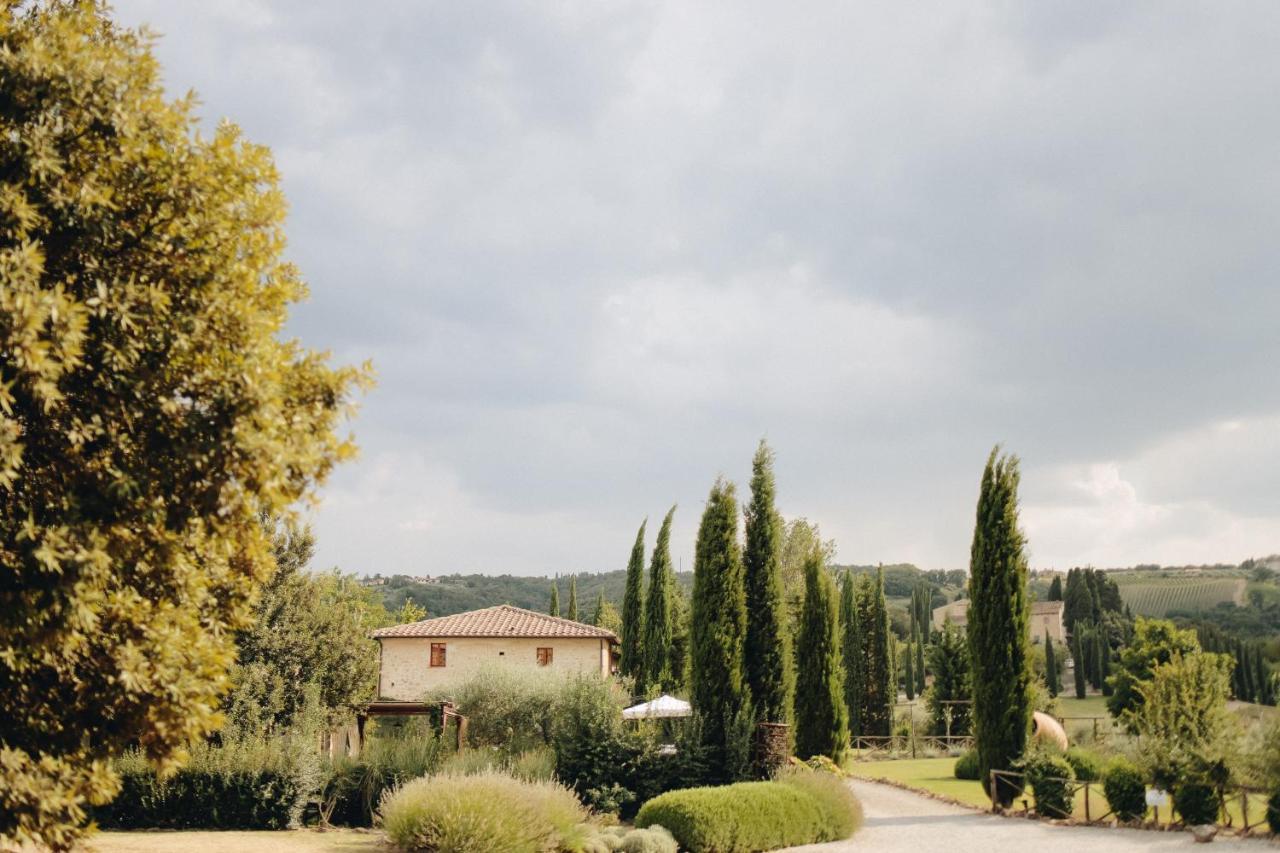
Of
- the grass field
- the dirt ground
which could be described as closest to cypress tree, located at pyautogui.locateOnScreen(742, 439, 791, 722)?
the dirt ground

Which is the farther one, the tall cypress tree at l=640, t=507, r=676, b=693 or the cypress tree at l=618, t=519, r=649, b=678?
the cypress tree at l=618, t=519, r=649, b=678

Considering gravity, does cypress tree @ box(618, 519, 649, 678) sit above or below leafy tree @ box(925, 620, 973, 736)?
above

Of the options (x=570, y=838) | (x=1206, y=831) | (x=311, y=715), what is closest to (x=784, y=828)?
(x=570, y=838)

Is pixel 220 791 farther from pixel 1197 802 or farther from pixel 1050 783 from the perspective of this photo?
pixel 1197 802

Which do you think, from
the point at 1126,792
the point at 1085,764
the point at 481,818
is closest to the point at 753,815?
the point at 481,818

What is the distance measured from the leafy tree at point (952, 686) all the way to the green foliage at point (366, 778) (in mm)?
26425

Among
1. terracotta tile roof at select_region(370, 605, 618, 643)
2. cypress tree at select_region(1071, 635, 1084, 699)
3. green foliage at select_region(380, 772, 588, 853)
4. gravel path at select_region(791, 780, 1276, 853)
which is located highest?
terracotta tile roof at select_region(370, 605, 618, 643)

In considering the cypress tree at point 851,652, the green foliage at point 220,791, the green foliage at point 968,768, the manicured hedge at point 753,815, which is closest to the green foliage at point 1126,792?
the manicured hedge at point 753,815

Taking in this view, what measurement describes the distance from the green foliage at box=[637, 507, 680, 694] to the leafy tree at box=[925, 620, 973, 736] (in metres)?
12.2

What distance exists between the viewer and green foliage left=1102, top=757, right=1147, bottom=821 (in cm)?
1666

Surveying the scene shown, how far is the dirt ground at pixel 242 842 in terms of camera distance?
14.4 m

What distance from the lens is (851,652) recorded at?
140ft

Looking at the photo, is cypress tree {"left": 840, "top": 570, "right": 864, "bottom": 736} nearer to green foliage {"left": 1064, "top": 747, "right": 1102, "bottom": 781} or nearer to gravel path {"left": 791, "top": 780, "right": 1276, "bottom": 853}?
green foliage {"left": 1064, "top": 747, "right": 1102, "bottom": 781}

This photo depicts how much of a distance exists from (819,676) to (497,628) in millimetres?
14800
